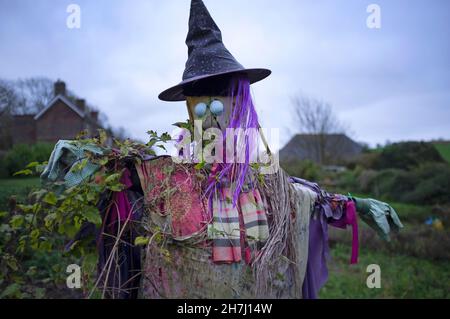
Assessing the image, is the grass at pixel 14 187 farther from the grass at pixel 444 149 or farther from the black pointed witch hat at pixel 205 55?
the grass at pixel 444 149

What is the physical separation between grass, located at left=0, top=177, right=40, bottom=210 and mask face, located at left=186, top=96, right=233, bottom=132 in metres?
2.40

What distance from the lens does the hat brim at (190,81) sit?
2.03 metres

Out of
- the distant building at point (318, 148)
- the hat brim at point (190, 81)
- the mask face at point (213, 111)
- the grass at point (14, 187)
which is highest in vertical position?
the distant building at point (318, 148)

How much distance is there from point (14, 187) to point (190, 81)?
2.99m

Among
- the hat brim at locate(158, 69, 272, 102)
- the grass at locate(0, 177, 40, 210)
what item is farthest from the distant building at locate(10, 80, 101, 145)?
the hat brim at locate(158, 69, 272, 102)

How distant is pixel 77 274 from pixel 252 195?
102cm

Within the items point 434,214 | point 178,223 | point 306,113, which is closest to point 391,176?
point 434,214

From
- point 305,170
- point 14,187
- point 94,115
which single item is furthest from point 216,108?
point 305,170

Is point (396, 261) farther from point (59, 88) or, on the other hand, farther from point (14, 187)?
point (59, 88)

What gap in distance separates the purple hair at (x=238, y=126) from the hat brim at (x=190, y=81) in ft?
0.24

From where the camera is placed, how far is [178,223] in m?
1.89

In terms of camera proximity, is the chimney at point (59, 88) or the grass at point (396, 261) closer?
the grass at point (396, 261)

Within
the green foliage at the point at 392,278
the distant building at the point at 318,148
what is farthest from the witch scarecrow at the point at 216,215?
the distant building at the point at 318,148

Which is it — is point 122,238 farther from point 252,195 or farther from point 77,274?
point 252,195
